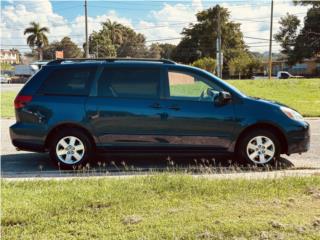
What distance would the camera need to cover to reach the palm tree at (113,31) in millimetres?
92644

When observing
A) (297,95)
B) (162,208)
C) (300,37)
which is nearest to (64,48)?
(300,37)

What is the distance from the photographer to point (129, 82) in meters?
7.33

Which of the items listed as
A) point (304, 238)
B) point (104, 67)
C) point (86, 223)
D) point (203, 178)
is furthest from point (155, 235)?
point (104, 67)

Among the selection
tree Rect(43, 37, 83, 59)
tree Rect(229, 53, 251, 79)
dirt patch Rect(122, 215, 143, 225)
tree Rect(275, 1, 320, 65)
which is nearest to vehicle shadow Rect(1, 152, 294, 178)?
dirt patch Rect(122, 215, 143, 225)

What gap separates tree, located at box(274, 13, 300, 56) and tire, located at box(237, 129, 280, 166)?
66.1 m

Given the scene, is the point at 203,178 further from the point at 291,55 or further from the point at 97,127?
the point at 291,55

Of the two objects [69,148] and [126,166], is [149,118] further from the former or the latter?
[69,148]

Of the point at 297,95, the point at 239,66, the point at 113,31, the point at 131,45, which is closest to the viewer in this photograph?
the point at 297,95

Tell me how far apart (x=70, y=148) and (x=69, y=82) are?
3.58ft

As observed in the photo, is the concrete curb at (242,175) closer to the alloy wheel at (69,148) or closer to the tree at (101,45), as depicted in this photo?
the alloy wheel at (69,148)

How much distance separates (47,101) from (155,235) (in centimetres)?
410

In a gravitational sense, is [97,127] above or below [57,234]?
above

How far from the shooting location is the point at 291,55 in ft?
232

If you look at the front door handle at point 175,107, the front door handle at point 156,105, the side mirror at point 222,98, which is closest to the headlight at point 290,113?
the side mirror at point 222,98
